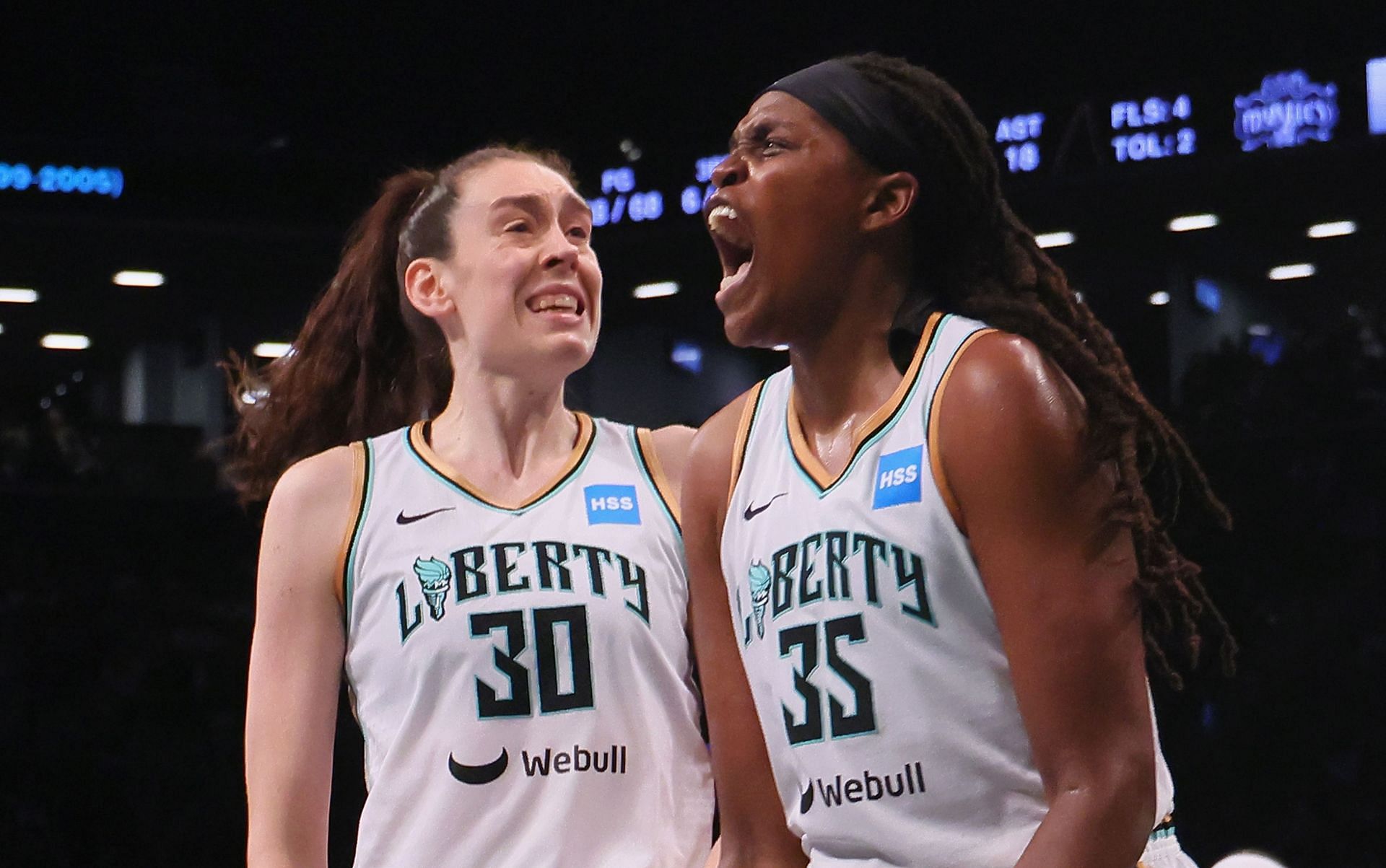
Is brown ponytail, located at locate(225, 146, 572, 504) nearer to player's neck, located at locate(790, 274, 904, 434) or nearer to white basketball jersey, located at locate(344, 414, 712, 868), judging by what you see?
white basketball jersey, located at locate(344, 414, 712, 868)

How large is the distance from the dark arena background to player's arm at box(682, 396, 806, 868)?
5438mm

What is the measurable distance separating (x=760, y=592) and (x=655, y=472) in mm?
787

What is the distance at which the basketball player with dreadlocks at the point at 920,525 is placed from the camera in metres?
1.49

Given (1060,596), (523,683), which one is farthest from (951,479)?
(523,683)

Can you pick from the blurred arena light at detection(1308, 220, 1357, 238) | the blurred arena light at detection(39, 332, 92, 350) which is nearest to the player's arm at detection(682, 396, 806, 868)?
the blurred arena light at detection(1308, 220, 1357, 238)

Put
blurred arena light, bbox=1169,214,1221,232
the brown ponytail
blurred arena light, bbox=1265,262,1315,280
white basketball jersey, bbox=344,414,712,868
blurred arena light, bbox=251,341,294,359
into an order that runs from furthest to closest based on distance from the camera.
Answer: blurred arena light, bbox=251,341,294,359, blurred arena light, bbox=1265,262,1315,280, blurred arena light, bbox=1169,214,1221,232, the brown ponytail, white basketball jersey, bbox=344,414,712,868

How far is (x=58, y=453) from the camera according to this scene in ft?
34.4

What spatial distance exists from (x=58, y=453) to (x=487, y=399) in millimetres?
8821

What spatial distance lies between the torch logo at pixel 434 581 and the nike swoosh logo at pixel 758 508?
0.66 m

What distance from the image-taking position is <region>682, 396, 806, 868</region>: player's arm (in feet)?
5.84

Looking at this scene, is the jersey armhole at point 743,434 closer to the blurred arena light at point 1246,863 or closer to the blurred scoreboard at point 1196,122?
the blurred arena light at point 1246,863

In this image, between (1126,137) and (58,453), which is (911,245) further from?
(58,453)

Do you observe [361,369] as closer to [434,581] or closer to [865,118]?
[434,581]

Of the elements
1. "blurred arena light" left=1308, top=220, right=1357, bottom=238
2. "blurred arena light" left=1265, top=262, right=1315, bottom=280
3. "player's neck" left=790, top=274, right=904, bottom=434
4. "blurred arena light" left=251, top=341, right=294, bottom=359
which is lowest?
"player's neck" left=790, top=274, right=904, bottom=434
